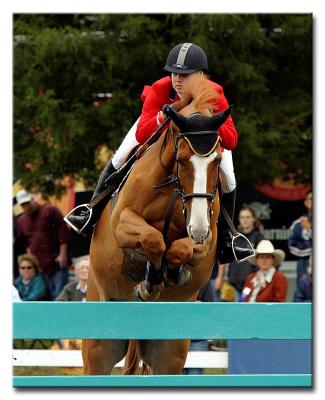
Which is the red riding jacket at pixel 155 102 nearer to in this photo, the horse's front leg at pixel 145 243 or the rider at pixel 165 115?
the rider at pixel 165 115

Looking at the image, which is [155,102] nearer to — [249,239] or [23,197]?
[249,239]

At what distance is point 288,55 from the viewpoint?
940 centimetres

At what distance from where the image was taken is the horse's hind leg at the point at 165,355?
225 inches

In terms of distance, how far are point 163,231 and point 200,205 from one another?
54 cm

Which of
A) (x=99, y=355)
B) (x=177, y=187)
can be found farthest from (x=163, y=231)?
(x=99, y=355)

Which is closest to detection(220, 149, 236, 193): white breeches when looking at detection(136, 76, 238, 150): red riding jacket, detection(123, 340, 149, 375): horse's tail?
detection(136, 76, 238, 150): red riding jacket

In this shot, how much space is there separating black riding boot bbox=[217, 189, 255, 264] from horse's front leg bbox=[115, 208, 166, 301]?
2.07ft

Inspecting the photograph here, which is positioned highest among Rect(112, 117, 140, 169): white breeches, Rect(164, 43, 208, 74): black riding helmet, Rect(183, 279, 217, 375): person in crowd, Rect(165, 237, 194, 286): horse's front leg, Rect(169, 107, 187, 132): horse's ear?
Rect(164, 43, 208, 74): black riding helmet

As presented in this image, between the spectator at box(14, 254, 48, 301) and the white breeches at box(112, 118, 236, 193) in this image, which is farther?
the spectator at box(14, 254, 48, 301)

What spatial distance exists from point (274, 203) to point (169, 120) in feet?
19.5

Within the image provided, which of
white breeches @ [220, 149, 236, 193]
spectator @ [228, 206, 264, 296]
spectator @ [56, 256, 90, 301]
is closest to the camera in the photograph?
white breeches @ [220, 149, 236, 193]

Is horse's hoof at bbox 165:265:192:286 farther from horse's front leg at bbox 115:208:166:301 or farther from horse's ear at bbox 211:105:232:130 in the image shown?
horse's ear at bbox 211:105:232:130

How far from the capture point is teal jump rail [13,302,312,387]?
174 inches

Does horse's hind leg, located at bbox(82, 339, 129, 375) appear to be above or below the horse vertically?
below
